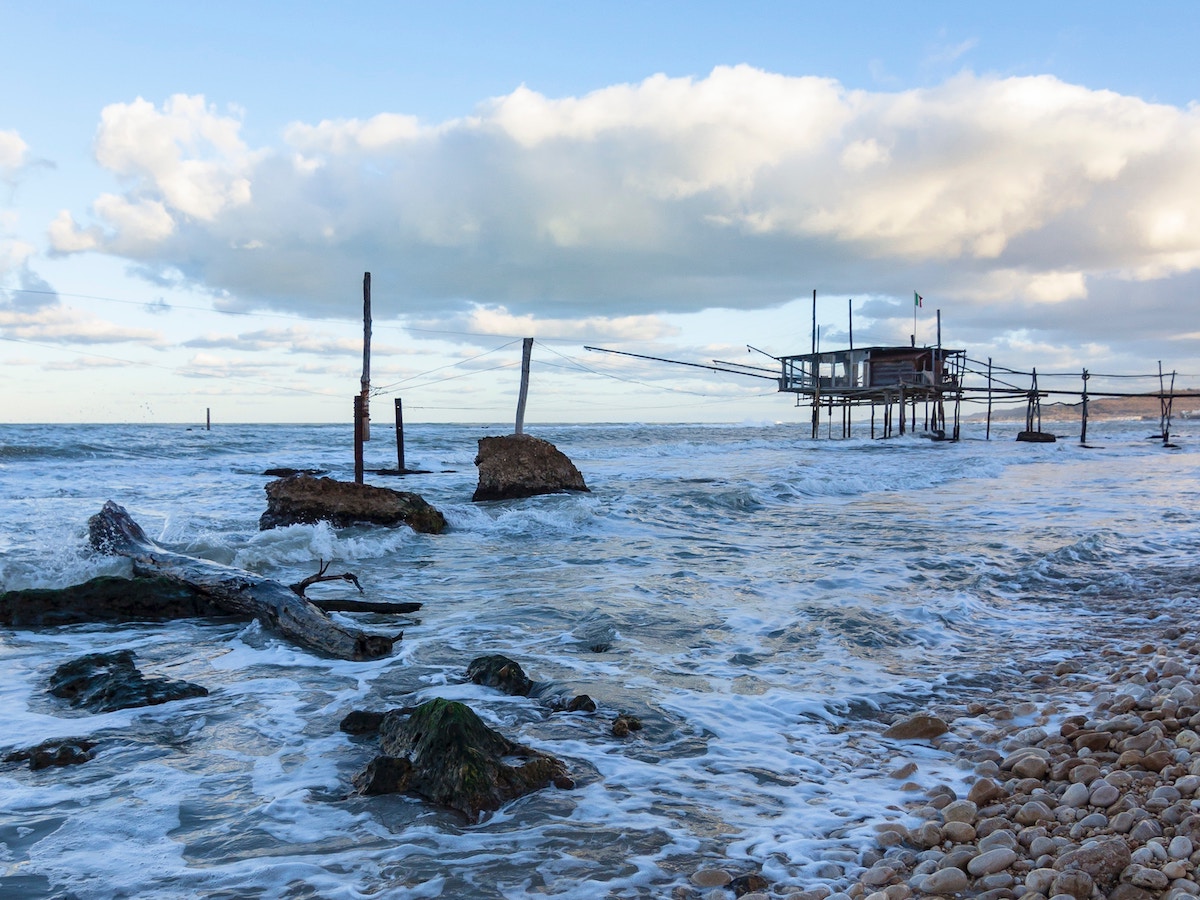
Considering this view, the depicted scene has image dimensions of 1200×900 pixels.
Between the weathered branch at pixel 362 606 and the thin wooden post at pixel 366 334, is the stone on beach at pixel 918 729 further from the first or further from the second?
the thin wooden post at pixel 366 334

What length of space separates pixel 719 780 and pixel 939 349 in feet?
129

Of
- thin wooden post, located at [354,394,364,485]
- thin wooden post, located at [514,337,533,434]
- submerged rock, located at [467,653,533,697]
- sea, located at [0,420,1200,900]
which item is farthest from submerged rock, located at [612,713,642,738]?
thin wooden post, located at [514,337,533,434]

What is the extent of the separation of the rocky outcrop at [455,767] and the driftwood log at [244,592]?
7.38 feet

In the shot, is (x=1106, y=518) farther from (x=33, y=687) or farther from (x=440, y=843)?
(x=33, y=687)

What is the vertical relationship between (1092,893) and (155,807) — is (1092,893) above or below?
above

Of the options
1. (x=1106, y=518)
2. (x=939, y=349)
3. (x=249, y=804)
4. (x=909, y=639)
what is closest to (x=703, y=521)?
(x=1106, y=518)

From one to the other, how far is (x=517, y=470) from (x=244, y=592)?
30.3 ft

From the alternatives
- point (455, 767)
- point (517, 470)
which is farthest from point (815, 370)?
point (455, 767)

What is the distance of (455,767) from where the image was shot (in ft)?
11.6

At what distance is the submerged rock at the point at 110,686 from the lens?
4.79 metres

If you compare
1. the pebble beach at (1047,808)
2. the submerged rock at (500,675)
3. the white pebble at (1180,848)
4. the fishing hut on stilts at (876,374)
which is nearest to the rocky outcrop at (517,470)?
the submerged rock at (500,675)

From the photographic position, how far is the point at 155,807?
3.53 meters

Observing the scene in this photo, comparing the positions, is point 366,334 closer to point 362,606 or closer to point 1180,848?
point 362,606

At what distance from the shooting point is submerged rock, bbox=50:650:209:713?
479 centimetres
